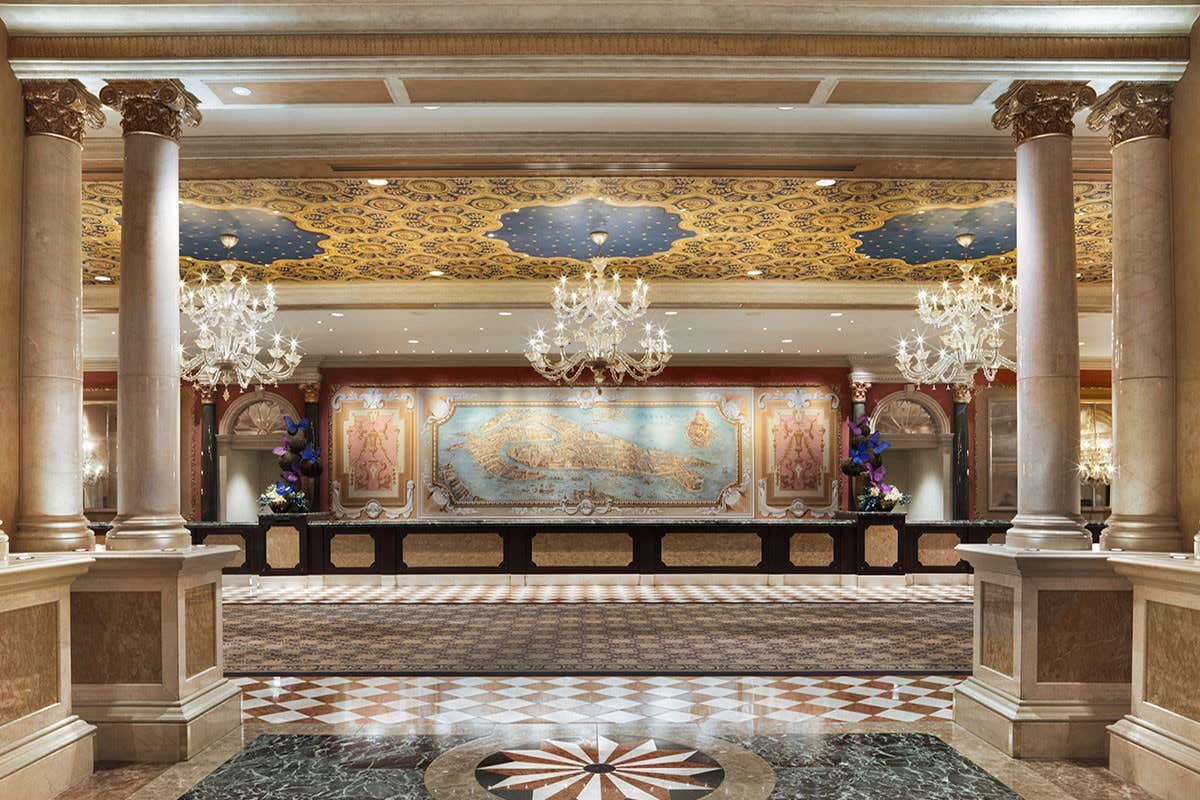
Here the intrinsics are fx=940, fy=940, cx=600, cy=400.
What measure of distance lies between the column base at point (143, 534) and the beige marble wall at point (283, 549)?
Result: 835 centimetres

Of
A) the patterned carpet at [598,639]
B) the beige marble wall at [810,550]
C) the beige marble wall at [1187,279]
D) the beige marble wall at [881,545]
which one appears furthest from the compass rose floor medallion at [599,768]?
the beige marble wall at [881,545]

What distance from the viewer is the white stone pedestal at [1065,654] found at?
4867 mm

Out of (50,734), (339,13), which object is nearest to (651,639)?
(50,734)

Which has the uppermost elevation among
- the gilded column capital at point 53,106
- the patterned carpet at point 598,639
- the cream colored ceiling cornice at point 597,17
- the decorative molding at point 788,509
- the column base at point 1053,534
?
the cream colored ceiling cornice at point 597,17

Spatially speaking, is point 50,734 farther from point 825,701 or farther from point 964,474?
point 964,474

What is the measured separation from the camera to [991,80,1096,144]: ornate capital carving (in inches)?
209

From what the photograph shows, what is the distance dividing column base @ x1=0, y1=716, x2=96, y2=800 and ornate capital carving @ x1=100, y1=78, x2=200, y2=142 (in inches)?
126

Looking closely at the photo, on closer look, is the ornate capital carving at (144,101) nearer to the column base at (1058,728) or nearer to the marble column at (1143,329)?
the marble column at (1143,329)

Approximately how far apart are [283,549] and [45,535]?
340 inches

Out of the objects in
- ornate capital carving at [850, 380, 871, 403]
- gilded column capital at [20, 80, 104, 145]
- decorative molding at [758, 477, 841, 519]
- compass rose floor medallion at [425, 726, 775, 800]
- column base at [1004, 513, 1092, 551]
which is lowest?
decorative molding at [758, 477, 841, 519]

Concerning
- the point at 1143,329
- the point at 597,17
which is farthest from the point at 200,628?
the point at 1143,329

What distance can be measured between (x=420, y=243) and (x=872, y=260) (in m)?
5.27

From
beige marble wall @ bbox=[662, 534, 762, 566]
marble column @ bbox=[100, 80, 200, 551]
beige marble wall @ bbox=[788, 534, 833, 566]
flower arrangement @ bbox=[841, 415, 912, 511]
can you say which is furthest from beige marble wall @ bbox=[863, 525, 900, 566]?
marble column @ bbox=[100, 80, 200, 551]

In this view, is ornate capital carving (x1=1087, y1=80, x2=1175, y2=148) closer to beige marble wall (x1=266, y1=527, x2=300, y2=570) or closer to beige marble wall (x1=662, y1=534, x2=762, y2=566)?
beige marble wall (x1=662, y1=534, x2=762, y2=566)
